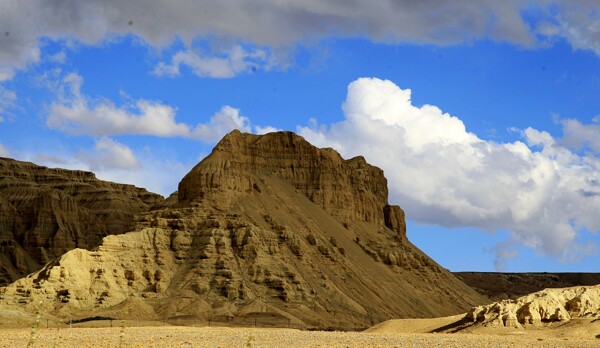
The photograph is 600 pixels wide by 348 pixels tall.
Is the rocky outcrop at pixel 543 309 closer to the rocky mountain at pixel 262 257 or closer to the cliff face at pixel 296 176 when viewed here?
the rocky mountain at pixel 262 257

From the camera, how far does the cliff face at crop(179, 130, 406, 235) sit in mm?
147500

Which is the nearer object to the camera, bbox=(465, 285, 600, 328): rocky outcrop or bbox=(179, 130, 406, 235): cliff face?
bbox=(465, 285, 600, 328): rocky outcrop

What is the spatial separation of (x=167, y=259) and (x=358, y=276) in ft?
97.6

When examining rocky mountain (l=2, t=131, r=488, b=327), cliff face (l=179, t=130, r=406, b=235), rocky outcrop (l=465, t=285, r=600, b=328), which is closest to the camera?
rocky outcrop (l=465, t=285, r=600, b=328)

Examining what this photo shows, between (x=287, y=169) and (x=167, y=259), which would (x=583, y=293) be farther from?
(x=287, y=169)

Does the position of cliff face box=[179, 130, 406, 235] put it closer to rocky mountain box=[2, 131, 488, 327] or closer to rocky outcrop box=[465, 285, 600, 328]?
rocky mountain box=[2, 131, 488, 327]

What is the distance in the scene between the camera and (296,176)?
16862cm

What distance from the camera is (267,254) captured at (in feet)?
448

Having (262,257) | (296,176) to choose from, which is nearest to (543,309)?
(262,257)

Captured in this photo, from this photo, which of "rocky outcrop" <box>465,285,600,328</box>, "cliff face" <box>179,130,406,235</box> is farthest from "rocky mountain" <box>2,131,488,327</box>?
"rocky outcrop" <box>465,285,600,328</box>

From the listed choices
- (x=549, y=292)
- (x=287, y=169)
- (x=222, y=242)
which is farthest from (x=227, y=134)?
(x=549, y=292)

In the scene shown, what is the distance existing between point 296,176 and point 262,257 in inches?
1407

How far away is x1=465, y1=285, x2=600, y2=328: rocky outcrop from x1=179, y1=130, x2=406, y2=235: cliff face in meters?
79.1

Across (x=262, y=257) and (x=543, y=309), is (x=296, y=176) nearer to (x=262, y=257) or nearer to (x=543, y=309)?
(x=262, y=257)
